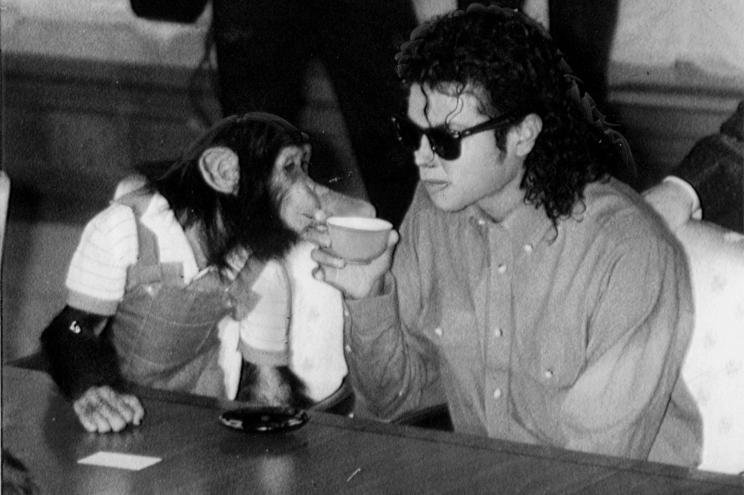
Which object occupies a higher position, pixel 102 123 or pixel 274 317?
pixel 102 123

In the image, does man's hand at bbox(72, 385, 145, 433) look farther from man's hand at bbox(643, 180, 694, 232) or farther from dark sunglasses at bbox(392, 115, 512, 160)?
man's hand at bbox(643, 180, 694, 232)

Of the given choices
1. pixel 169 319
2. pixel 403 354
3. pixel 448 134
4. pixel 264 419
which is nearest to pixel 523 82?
pixel 448 134

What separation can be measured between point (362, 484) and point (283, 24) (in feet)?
4.17

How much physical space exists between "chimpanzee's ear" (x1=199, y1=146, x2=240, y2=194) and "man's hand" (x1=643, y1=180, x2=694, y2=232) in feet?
3.05

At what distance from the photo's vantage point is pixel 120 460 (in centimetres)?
194

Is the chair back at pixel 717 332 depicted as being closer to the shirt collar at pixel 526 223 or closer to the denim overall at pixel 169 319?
the shirt collar at pixel 526 223

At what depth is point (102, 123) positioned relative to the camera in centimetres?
282

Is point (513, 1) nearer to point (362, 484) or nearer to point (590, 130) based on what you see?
point (590, 130)

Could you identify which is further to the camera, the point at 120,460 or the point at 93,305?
the point at 93,305

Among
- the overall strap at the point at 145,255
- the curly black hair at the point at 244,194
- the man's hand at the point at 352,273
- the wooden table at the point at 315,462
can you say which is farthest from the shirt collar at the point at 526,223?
the overall strap at the point at 145,255

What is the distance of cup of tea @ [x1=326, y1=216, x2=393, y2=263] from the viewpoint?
2.19 m

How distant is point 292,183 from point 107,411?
82cm

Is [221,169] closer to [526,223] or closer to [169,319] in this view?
[169,319]

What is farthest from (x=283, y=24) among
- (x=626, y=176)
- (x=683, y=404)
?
(x=683, y=404)
